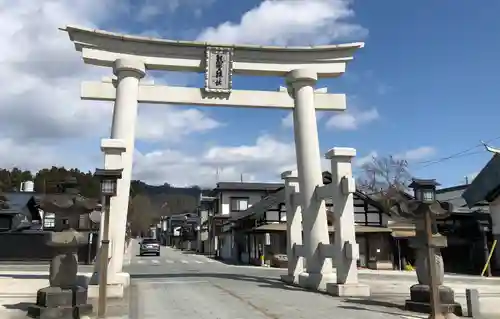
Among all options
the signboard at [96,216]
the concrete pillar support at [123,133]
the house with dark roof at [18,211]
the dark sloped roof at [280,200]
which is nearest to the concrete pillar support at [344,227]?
the concrete pillar support at [123,133]

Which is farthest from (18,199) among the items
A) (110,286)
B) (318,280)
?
(318,280)

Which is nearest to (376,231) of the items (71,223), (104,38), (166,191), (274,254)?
(274,254)

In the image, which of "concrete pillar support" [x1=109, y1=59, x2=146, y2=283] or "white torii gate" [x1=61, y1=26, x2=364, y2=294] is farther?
"white torii gate" [x1=61, y1=26, x2=364, y2=294]

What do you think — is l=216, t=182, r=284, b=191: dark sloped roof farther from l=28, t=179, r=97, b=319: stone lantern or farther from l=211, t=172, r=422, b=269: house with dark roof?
l=28, t=179, r=97, b=319: stone lantern

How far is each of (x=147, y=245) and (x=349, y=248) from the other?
128ft

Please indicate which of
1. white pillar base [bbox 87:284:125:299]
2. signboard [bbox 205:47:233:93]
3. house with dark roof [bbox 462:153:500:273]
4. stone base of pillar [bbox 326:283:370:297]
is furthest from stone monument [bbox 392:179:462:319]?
house with dark roof [bbox 462:153:500:273]

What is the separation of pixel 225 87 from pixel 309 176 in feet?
14.0

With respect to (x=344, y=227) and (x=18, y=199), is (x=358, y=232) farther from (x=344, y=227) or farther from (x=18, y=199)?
(x=18, y=199)

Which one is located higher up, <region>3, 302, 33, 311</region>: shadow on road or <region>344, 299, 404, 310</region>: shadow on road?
<region>3, 302, 33, 311</region>: shadow on road

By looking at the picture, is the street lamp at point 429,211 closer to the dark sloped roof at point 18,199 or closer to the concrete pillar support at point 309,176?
the concrete pillar support at point 309,176

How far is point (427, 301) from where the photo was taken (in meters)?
10.5

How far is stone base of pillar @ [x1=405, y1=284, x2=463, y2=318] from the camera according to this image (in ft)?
32.9

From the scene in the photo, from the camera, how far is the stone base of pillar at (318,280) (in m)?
14.7

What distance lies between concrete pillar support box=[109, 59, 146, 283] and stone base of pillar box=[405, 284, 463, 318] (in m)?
8.05
